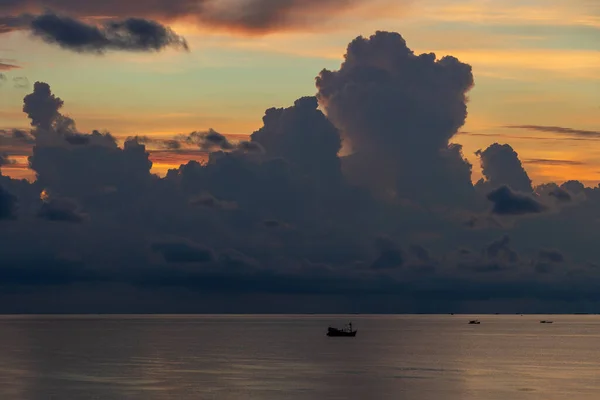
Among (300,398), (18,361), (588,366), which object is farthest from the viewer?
(18,361)

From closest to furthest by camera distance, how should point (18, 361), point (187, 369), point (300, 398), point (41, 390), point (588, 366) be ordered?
point (300, 398), point (41, 390), point (187, 369), point (588, 366), point (18, 361)

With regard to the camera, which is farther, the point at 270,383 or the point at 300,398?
the point at 270,383

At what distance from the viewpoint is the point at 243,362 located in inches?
7367

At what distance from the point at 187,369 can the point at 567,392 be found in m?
66.3

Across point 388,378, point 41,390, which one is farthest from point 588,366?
point 41,390

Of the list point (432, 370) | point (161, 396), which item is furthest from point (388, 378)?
point (161, 396)

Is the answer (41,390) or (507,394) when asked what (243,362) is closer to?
(41,390)

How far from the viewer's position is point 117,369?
167m

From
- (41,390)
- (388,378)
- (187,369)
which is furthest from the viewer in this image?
(187,369)

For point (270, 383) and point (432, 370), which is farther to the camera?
point (432, 370)

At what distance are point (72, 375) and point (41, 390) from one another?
24919 mm

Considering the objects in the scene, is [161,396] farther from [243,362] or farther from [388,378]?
[243,362]

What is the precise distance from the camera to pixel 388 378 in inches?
5945

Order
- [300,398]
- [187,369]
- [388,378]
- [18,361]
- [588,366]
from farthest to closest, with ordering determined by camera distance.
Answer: [18,361]
[588,366]
[187,369]
[388,378]
[300,398]
